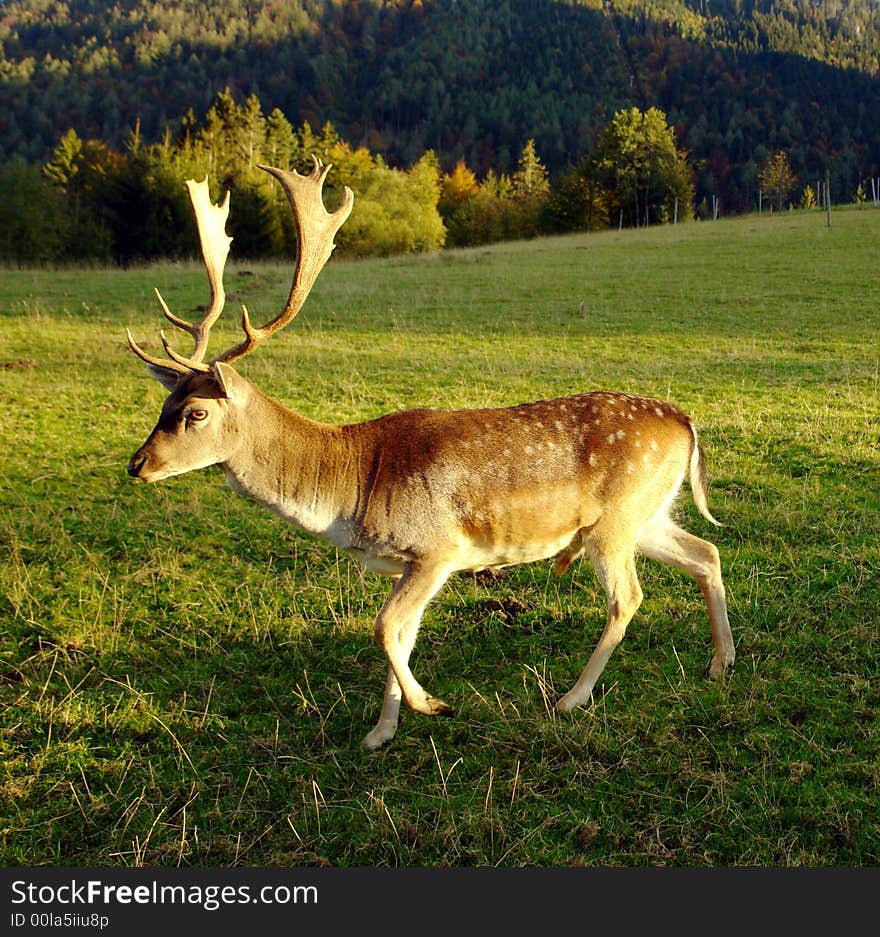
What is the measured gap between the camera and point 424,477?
4.20 m

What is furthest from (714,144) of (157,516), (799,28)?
(157,516)

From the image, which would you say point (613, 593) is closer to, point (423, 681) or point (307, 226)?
point (423, 681)

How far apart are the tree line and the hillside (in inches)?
1568

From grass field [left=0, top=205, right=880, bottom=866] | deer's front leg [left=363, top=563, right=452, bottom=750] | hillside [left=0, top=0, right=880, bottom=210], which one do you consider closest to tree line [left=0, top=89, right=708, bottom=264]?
grass field [left=0, top=205, right=880, bottom=866]

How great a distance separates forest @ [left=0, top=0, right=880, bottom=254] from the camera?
336 ft

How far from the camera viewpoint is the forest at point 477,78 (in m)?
102

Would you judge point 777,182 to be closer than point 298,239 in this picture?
No

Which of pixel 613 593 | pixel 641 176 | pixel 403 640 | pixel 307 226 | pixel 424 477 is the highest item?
pixel 641 176

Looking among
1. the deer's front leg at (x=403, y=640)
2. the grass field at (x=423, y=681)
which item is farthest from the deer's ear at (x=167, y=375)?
the grass field at (x=423, y=681)

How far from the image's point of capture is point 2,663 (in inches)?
188

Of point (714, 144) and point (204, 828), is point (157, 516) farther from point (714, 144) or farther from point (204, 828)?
point (714, 144)

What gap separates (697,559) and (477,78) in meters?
168

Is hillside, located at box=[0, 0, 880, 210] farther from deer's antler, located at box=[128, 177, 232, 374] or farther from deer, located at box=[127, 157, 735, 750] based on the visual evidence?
deer, located at box=[127, 157, 735, 750]

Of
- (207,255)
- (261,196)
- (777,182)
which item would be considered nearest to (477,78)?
(777,182)
